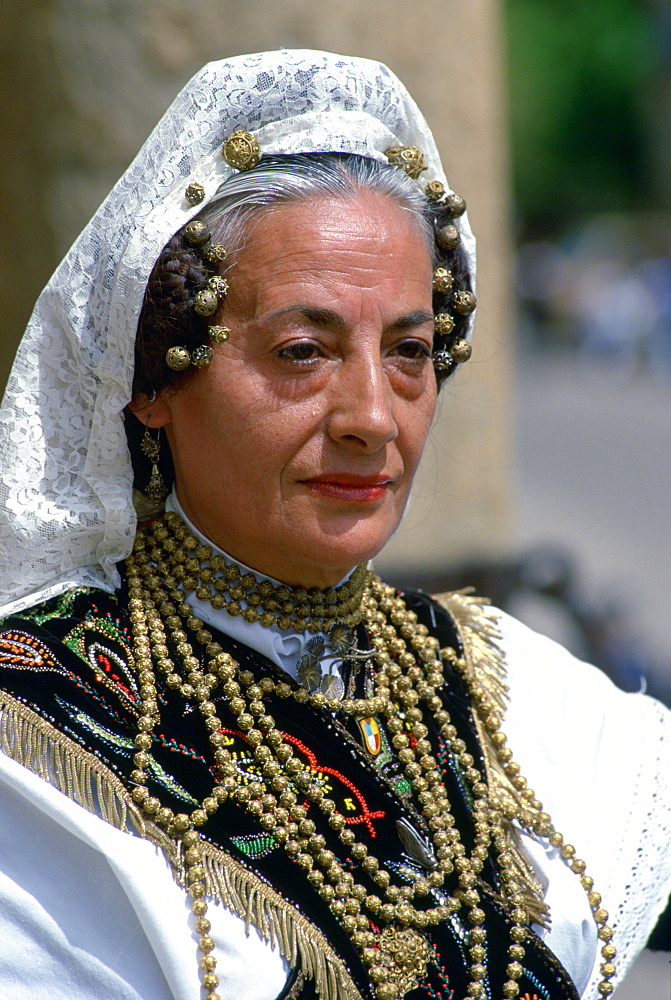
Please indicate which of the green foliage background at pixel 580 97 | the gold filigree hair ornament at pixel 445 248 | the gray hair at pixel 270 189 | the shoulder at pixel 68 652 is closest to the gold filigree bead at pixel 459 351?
the gold filigree hair ornament at pixel 445 248

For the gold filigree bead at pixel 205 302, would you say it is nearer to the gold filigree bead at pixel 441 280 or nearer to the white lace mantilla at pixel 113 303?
the white lace mantilla at pixel 113 303

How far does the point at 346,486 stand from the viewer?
1761mm

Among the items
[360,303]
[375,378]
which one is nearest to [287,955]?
[375,378]

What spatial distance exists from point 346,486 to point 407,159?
56cm

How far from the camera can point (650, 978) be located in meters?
3.60

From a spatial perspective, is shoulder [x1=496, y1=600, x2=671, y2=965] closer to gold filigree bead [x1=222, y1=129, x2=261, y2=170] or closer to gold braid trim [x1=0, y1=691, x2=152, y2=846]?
gold braid trim [x1=0, y1=691, x2=152, y2=846]

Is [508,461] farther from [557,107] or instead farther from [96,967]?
[557,107]

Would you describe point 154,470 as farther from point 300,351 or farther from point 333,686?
point 333,686

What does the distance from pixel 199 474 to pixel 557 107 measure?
27.5 m

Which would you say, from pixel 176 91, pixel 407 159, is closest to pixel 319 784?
pixel 407 159

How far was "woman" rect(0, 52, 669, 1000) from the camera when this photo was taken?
5.11 ft

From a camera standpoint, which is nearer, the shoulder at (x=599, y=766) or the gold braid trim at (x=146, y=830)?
the gold braid trim at (x=146, y=830)

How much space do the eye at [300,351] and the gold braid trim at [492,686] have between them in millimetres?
744

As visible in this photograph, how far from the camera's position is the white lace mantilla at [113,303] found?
5.66ft
